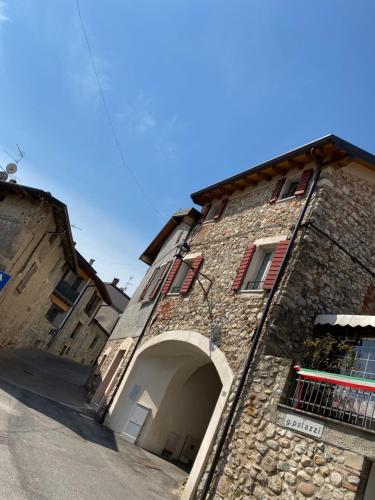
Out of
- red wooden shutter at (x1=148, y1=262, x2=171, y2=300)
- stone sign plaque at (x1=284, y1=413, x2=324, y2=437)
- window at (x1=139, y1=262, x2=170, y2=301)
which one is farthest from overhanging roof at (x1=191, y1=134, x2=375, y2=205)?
stone sign plaque at (x1=284, y1=413, x2=324, y2=437)

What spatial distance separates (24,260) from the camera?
14742 millimetres

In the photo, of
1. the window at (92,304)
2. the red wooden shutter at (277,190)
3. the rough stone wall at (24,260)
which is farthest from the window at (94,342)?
the red wooden shutter at (277,190)

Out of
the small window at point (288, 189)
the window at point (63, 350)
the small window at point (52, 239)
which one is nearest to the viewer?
the small window at point (288, 189)

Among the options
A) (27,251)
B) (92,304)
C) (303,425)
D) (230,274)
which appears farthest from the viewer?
(92,304)

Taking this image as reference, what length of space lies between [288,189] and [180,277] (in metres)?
4.47

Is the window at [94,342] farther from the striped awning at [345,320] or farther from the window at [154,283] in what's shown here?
the striped awning at [345,320]

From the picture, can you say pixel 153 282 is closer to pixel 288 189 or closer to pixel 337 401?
→ pixel 288 189

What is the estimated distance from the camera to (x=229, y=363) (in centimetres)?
805

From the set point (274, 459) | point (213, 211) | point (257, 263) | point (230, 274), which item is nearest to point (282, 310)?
point (257, 263)

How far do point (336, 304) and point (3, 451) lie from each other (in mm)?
7138

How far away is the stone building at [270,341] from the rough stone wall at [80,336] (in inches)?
752

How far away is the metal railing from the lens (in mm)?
5559

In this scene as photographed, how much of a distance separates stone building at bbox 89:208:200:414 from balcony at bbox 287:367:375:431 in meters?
6.39

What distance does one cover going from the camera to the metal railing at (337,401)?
18.2 feet
